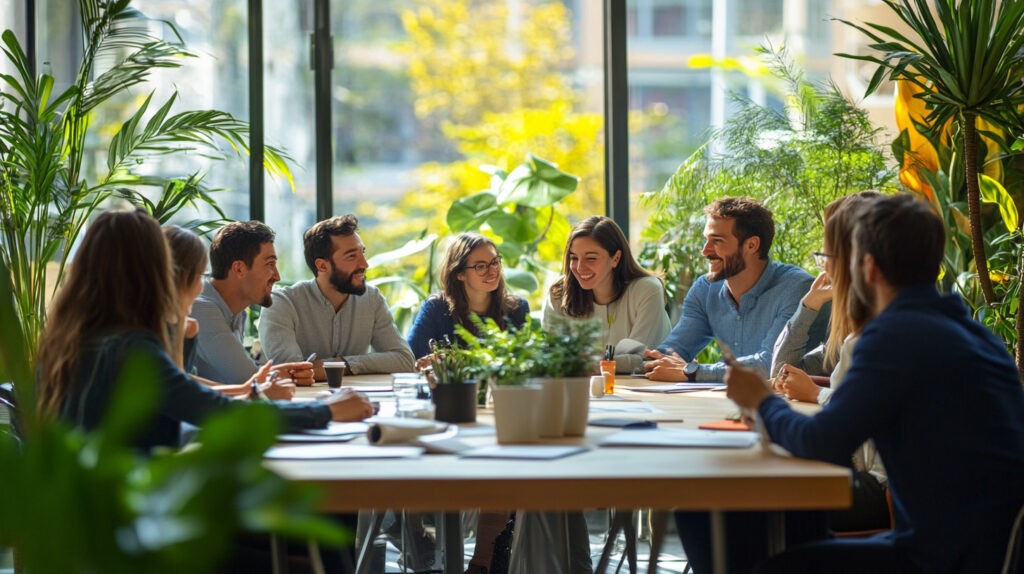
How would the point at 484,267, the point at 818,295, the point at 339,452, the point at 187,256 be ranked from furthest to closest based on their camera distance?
the point at 484,267 → the point at 818,295 → the point at 187,256 → the point at 339,452

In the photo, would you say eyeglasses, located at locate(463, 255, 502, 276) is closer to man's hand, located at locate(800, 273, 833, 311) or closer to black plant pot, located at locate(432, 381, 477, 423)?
man's hand, located at locate(800, 273, 833, 311)

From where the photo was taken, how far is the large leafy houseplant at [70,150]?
4.19m

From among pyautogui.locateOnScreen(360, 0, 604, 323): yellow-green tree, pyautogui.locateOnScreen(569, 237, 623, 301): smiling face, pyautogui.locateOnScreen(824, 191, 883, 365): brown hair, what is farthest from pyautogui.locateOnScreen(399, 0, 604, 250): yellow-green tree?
pyautogui.locateOnScreen(824, 191, 883, 365): brown hair

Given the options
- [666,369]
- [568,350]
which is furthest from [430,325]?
[568,350]

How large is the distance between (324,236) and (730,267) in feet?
5.23

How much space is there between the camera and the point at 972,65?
3.98 m

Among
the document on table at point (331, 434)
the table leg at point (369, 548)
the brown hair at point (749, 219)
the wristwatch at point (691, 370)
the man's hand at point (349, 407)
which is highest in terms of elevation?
the brown hair at point (749, 219)

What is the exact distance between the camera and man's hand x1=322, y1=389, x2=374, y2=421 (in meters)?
2.53

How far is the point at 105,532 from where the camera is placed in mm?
699

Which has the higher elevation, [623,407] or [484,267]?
[484,267]

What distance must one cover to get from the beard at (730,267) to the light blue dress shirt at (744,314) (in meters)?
0.08

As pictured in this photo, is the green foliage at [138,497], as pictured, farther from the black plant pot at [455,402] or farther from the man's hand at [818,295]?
the man's hand at [818,295]

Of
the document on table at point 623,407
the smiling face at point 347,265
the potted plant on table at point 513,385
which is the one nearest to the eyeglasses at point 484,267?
the smiling face at point 347,265

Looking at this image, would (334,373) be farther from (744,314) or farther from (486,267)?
(744,314)
